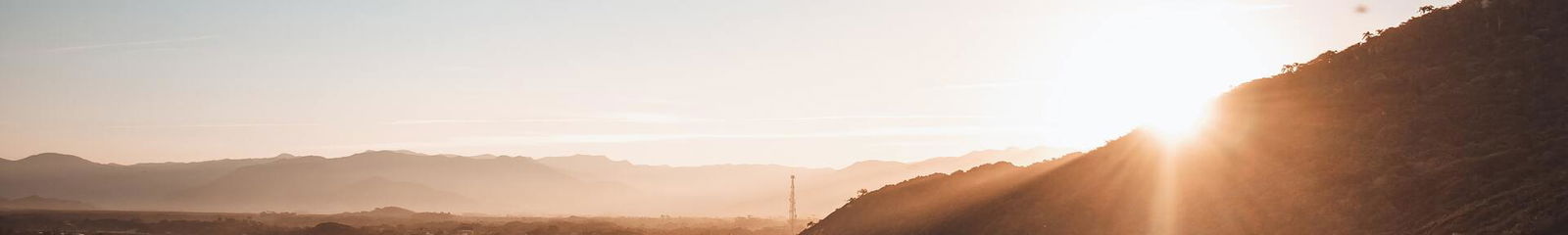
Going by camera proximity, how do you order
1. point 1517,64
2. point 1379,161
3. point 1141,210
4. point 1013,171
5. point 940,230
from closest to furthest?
point 1379,161
point 1517,64
point 1141,210
point 940,230
point 1013,171

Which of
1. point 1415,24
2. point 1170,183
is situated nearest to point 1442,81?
point 1415,24

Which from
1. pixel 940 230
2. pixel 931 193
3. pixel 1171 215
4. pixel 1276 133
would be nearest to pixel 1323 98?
pixel 1276 133

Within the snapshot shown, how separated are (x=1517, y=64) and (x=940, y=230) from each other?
67.7 ft

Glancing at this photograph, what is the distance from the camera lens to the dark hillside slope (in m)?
25.7

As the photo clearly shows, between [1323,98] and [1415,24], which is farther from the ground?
[1415,24]

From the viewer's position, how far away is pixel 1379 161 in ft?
95.4

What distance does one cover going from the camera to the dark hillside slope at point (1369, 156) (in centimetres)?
2566

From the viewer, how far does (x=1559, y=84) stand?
97.2 ft

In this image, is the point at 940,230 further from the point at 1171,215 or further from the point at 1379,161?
the point at 1379,161

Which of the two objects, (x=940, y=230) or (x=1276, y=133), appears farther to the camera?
→ (x=940, y=230)

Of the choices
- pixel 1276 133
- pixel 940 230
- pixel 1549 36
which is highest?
pixel 1549 36

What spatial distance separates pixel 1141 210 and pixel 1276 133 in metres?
5.52

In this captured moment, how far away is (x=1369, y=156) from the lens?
29.8 meters

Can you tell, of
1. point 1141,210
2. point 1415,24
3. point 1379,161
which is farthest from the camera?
point 1415,24
